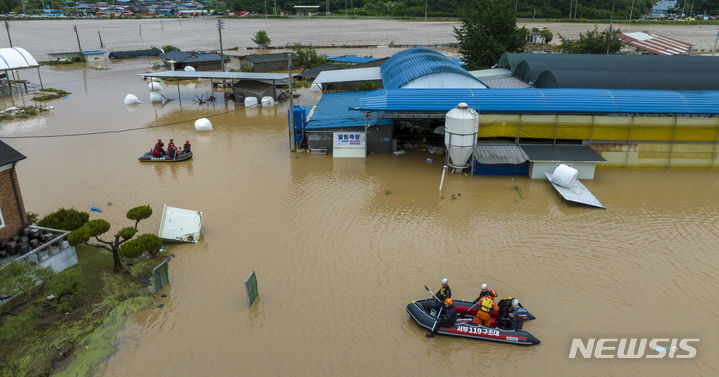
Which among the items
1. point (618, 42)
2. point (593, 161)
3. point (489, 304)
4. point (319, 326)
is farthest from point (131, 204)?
point (618, 42)

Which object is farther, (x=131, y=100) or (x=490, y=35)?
(x=490, y=35)

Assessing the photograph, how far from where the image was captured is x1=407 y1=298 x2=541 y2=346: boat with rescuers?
12742mm

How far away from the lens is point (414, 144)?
2969 centimetres

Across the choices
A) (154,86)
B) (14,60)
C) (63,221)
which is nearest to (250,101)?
(154,86)

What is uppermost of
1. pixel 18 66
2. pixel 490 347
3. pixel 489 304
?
pixel 18 66

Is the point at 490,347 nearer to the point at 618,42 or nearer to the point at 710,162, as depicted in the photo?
the point at 710,162

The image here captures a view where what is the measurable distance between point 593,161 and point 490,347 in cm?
1479

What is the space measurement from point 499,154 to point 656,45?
47.6m

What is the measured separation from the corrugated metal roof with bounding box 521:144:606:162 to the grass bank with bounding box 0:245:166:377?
1877cm

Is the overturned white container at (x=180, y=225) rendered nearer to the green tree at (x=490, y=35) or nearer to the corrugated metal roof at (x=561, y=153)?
the corrugated metal roof at (x=561, y=153)

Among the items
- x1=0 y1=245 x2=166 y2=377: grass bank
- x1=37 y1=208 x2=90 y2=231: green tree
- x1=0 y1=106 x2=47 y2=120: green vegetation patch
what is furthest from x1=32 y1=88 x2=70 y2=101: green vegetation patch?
x1=0 y1=245 x2=166 y2=377: grass bank

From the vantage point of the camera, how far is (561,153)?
24859 mm

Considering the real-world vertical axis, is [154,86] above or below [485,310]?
above

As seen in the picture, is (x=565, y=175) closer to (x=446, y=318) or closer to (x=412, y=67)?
(x=446, y=318)
